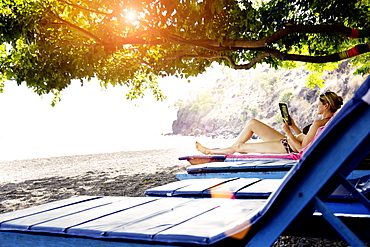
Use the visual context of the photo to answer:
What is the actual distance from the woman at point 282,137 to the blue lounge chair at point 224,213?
3490 mm

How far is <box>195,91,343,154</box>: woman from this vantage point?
17.6 feet

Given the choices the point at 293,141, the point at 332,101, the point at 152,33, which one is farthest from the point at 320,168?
the point at 152,33

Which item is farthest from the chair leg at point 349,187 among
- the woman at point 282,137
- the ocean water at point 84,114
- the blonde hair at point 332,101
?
the ocean water at point 84,114

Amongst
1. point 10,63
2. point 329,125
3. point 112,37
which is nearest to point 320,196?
point 329,125

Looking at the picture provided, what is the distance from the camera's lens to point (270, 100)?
82.6 m

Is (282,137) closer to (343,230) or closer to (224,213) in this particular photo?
(224,213)

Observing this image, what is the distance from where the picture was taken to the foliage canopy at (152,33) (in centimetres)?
772

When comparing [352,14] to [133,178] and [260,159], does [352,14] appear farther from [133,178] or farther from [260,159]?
[133,178]

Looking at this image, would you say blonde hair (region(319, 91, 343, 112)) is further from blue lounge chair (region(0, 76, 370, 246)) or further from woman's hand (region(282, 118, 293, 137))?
blue lounge chair (region(0, 76, 370, 246))

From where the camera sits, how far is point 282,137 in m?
6.97

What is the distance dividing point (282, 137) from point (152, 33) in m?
3.53

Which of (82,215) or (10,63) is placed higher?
(10,63)

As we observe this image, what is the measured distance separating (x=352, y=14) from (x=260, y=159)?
6.13 m

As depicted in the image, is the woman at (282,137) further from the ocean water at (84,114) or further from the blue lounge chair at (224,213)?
the ocean water at (84,114)
